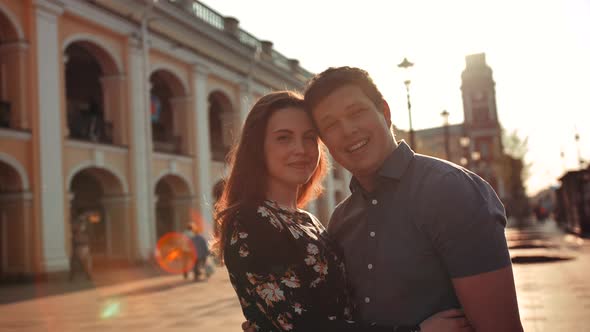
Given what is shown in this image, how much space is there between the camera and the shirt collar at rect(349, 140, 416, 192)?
2.15m

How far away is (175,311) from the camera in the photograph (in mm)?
9141

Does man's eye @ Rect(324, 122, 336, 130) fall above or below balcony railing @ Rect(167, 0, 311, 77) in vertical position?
below

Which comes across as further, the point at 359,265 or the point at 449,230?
the point at 359,265

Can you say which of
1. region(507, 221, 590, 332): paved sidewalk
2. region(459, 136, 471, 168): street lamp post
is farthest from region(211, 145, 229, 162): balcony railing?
region(507, 221, 590, 332): paved sidewalk

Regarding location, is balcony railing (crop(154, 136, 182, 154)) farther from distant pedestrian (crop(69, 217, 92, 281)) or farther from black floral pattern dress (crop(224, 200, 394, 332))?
black floral pattern dress (crop(224, 200, 394, 332))

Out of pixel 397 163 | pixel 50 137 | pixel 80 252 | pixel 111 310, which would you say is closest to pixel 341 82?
pixel 397 163

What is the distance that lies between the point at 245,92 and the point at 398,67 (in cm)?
1300

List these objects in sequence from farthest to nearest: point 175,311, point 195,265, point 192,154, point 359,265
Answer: point 192,154 → point 195,265 → point 175,311 → point 359,265

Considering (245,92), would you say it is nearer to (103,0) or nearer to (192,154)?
(192,154)

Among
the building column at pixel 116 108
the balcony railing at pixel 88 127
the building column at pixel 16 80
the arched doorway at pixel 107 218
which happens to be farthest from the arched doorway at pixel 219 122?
the building column at pixel 16 80

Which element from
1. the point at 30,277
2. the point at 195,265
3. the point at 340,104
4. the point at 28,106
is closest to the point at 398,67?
the point at 195,265

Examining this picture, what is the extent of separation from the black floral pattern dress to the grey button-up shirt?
102 mm

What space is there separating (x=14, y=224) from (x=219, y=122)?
1517cm

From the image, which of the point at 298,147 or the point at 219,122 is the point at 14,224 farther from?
the point at 298,147
